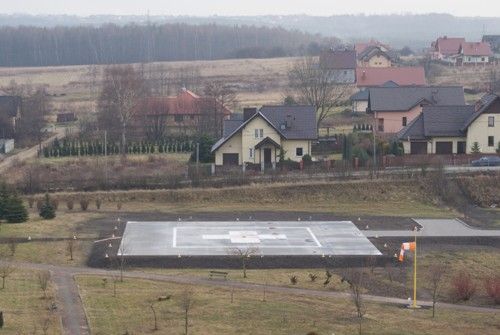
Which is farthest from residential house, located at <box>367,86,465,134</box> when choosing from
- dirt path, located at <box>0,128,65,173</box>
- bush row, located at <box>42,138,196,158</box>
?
dirt path, located at <box>0,128,65,173</box>

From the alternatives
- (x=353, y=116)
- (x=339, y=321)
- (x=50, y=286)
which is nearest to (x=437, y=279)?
(x=339, y=321)

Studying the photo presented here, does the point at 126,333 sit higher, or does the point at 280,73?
the point at 280,73

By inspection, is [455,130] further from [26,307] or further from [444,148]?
[26,307]

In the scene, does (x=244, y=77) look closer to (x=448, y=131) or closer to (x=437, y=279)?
(x=448, y=131)

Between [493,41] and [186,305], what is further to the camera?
[493,41]

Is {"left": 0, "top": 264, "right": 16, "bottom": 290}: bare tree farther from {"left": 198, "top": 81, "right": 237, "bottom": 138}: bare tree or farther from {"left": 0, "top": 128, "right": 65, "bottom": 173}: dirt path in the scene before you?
{"left": 198, "top": 81, "right": 237, "bottom": 138}: bare tree

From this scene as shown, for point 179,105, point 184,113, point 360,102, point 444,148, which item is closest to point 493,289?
point 444,148

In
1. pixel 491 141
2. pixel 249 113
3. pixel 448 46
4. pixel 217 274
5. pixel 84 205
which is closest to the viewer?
pixel 217 274
